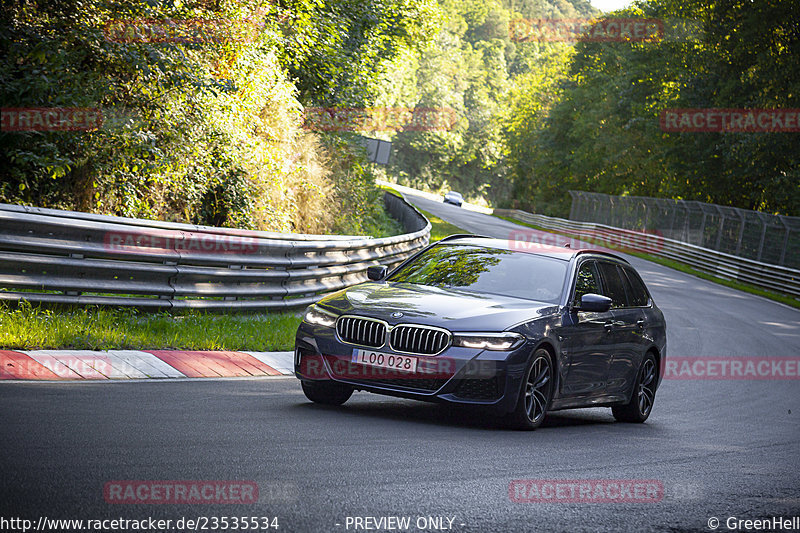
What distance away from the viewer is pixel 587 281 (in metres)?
9.25

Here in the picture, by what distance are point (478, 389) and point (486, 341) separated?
37cm

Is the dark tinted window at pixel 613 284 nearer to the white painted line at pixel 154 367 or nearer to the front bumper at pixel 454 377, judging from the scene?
the front bumper at pixel 454 377

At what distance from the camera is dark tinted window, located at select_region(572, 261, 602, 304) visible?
8.95 metres

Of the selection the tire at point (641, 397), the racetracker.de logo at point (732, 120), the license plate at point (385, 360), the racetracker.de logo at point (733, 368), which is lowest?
the racetracker.de logo at point (733, 368)

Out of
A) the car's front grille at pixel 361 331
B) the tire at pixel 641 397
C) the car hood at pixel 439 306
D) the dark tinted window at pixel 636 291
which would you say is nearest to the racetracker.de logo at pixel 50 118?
the car hood at pixel 439 306

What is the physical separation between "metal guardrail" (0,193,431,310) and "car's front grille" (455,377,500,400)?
4296 millimetres

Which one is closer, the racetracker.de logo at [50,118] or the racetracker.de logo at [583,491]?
the racetracker.de logo at [583,491]

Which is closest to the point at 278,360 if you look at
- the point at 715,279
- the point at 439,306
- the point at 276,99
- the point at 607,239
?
the point at 439,306

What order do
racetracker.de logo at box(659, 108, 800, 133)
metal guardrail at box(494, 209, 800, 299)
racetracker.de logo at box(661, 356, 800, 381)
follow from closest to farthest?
racetracker.de logo at box(661, 356, 800, 381) → metal guardrail at box(494, 209, 800, 299) → racetracker.de logo at box(659, 108, 800, 133)

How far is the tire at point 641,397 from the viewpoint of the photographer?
9984 millimetres

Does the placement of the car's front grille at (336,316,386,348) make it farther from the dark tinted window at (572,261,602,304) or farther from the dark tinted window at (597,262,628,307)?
the dark tinted window at (597,262,628,307)

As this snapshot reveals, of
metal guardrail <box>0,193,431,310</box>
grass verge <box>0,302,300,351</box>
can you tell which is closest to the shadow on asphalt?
grass verge <box>0,302,300,351</box>

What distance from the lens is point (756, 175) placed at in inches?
1704

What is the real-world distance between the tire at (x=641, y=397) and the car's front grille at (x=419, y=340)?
3278mm
